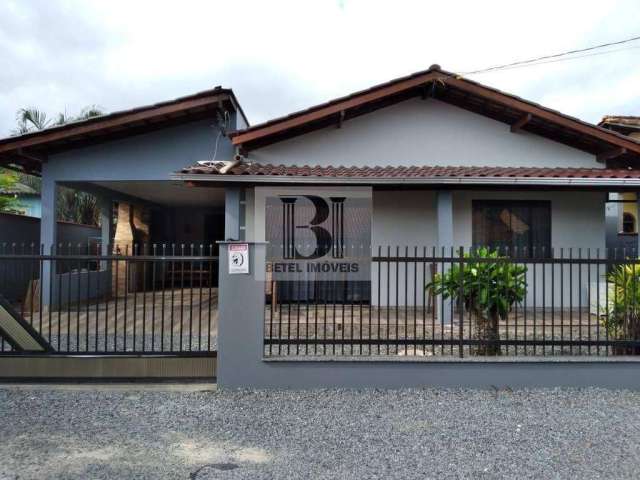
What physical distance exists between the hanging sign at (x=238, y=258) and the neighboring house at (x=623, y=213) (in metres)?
10.9

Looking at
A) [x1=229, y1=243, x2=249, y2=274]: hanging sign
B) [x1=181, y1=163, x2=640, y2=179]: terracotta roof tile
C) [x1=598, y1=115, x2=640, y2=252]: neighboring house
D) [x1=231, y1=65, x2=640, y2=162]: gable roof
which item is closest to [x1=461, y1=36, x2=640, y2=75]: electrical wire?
[x1=231, y1=65, x2=640, y2=162]: gable roof

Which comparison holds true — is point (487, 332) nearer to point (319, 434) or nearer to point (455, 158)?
point (319, 434)

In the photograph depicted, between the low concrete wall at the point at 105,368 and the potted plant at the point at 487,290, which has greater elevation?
the potted plant at the point at 487,290

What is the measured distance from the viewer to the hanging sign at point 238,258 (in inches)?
178

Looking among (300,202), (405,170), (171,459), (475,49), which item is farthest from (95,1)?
(171,459)

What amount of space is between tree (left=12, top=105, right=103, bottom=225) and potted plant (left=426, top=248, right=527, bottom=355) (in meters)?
17.2

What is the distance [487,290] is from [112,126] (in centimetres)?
739

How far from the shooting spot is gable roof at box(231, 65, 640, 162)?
8211 mm

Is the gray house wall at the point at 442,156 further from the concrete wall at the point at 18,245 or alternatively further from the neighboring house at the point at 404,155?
the concrete wall at the point at 18,245

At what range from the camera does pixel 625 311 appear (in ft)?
16.3

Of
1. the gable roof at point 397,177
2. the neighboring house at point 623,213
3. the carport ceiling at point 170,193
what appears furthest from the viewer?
the neighboring house at point 623,213

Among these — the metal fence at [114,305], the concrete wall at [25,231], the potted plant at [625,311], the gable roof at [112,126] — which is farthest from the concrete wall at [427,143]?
the concrete wall at [25,231]

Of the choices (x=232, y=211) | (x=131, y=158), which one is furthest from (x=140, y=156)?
(x=232, y=211)

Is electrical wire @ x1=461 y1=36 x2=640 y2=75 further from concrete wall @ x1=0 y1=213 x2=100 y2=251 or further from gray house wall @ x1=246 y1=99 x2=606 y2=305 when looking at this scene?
concrete wall @ x1=0 y1=213 x2=100 y2=251
